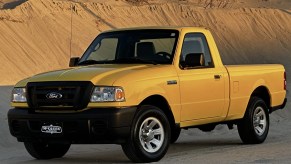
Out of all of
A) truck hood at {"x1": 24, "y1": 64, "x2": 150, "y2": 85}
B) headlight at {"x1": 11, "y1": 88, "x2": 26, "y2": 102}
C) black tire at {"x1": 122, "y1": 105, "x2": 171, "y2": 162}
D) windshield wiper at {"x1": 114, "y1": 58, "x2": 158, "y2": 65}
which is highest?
windshield wiper at {"x1": 114, "y1": 58, "x2": 158, "y2": 65}

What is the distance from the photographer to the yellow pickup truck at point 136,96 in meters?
10.3

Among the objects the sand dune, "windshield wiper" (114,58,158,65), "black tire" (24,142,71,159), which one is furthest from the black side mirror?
the sand dune

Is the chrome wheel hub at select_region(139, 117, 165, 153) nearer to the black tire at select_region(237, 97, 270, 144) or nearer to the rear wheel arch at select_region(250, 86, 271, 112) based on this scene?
the black tire at select_region(237, 97, 270, 144)

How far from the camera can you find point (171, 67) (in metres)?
11.3

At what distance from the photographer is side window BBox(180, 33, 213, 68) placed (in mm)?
11485

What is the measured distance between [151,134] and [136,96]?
0.64 meters

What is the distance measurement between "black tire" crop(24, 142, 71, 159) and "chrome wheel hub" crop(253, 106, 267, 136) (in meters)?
3.26

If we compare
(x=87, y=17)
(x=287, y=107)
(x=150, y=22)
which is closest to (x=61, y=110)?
(x=287, y=107)

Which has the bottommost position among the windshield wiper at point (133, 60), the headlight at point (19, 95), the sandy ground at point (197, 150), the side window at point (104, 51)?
the sandy ground at point (197, 150)

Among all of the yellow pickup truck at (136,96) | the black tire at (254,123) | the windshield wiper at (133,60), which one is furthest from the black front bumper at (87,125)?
the black tire at (254,123)

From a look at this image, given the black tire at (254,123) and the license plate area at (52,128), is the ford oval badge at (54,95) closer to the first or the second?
the license plate area at (52,128)

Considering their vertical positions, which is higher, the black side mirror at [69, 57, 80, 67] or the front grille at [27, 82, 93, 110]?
the black side mirror at [69, 57, 80, 67]

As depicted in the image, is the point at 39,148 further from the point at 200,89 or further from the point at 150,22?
the point at 150,22

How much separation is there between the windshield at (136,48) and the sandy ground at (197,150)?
1.39 metres
